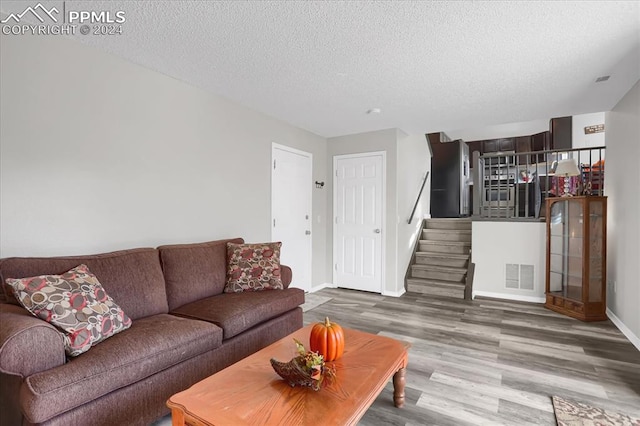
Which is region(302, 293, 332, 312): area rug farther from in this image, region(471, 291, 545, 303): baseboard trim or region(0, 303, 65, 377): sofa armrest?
region(0, 303, 65, 377): sofa armrest

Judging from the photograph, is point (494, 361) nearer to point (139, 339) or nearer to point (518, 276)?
point (518, 276)

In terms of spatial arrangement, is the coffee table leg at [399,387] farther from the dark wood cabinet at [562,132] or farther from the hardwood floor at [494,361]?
the dark wood cabinet at [562,132]

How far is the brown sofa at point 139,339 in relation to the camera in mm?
1414

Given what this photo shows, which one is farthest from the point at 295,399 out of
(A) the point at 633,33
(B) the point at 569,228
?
(B) the point at 569,228

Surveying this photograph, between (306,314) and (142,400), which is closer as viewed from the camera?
(142,400)

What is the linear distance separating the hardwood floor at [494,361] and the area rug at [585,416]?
56 mm

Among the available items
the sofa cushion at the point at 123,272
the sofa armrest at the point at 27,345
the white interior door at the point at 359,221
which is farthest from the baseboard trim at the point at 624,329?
the sofa armrest at the point at 27,345

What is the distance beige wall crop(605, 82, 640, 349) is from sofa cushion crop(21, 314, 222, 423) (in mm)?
3667

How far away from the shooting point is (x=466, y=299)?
4570 millimetres

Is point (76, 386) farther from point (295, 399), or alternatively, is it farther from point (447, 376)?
point (447, 376)

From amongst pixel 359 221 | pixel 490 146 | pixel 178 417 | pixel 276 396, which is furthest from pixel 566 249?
pixel 490 146

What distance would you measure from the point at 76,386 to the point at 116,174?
1.66m

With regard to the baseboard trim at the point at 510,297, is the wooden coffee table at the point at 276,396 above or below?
above

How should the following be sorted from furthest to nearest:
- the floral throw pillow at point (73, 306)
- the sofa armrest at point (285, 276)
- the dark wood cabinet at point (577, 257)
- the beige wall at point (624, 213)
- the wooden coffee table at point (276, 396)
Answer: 1. the dark wood cabinet at point (577, 257)
2. the sofa armrest at point (285, 276)
3. the beige wall at point (624, 213)
4. the floral throw pillow at point (73, 306)
5. the wooden coffee table at point (276, 396)
